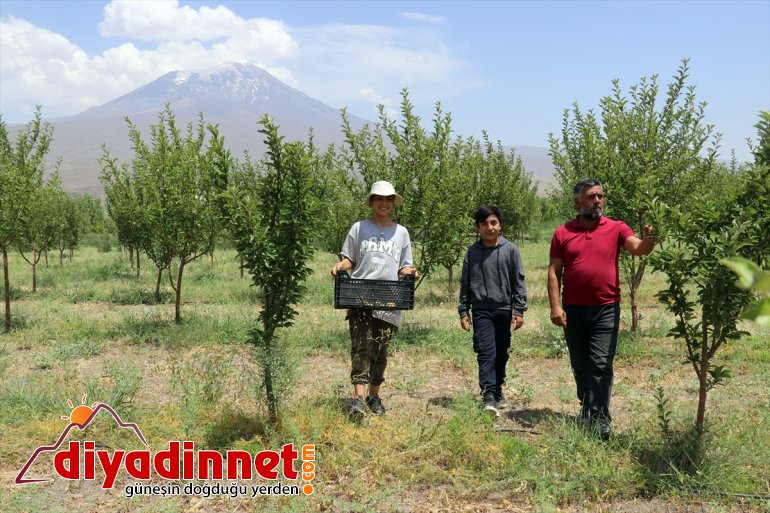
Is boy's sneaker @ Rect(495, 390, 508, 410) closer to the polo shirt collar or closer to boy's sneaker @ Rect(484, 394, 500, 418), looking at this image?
boy's sneaker @ Rect(484, 394, 500, 418)

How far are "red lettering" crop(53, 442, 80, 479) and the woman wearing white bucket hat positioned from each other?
2.15 meters

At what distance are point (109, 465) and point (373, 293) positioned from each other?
239 cm

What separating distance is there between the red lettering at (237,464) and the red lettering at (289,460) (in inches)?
10.2

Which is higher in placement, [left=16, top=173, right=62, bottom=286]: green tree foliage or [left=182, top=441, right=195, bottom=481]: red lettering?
[left=16, top=173, right=62, bottom=286]: green tree foliage

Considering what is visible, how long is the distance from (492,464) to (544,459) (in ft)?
1.28

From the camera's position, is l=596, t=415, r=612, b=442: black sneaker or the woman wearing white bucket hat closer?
l=596, t=415, r=612, b=442: black sneaker

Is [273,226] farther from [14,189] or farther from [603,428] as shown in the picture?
[14,189]

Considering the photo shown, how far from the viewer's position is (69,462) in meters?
4.41

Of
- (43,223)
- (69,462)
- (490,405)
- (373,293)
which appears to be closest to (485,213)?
(373,293)

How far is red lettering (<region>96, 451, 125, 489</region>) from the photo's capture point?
4.13 meters

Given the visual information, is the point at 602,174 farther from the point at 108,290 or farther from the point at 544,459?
the point at 108,290

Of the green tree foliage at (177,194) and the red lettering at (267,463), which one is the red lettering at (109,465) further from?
the green tree foliage at (177,194)

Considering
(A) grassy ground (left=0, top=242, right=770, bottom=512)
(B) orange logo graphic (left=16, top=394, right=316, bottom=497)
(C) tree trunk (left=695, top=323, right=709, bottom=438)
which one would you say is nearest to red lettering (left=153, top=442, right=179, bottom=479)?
(B) orange logo graphic (left=16, top=394, right=316, bottom=497)

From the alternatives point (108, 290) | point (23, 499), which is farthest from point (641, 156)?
point (108, 290)
